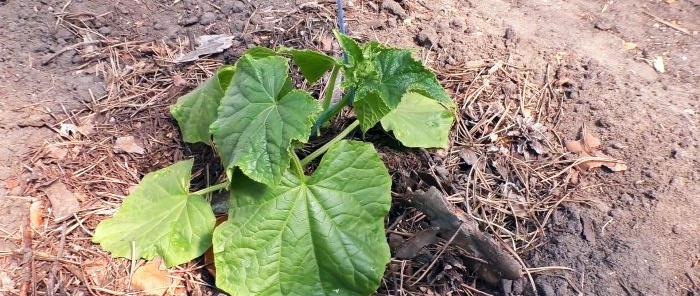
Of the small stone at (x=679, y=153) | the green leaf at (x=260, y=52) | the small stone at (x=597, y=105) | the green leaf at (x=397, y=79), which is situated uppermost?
the green leaf at (x=397, y=79)

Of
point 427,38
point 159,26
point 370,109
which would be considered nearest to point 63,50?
point 159,26

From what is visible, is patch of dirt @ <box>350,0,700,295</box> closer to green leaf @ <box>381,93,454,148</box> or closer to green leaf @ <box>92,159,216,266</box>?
green leaf @ <box>381,93,454,148</box>

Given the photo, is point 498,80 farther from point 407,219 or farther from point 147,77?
Answer: point 147,77

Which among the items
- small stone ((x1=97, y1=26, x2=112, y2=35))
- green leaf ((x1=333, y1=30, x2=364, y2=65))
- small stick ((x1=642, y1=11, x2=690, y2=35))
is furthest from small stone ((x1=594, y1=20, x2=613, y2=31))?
small stone ((x1=97, y1=26, x2=112, y2=35))

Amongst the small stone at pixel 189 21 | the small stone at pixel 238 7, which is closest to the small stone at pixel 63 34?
the small stone at pixel 189 21

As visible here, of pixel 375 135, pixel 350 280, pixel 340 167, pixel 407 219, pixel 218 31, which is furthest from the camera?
pixel 218 31

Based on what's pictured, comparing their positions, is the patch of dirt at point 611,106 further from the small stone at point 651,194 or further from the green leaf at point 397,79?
the green leaf at point 397,79

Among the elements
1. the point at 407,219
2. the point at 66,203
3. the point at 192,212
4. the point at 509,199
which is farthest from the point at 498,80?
the point at 66,203
